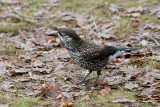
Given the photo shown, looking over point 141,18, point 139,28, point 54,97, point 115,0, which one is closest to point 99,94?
point 54,97

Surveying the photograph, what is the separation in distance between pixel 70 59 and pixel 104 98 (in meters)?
2.04

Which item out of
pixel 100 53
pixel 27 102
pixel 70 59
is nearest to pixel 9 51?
pixel 70 59

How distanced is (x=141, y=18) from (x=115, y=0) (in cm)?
187

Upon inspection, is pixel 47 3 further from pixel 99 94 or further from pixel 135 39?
pixel 99 94

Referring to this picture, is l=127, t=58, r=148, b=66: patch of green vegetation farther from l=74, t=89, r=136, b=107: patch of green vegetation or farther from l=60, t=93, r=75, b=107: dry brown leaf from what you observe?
l=60, t=93, r=75, b=107: dry brown leaf

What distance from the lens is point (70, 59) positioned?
21.4 ft

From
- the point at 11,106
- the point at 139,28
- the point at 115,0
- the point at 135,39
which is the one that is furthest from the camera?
the point at 115,0

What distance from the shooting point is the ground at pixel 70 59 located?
4.70m

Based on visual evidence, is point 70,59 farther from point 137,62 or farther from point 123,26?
point 123,26

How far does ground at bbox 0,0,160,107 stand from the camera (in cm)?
470

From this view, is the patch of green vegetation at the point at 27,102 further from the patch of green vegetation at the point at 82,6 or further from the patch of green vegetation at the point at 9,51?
the patch of green vegetation at the point at 82,6

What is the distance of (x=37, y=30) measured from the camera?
8250mm

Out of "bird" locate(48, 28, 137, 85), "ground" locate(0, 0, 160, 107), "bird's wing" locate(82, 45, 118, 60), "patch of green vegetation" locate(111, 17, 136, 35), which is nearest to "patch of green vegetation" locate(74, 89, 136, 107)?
"ground" locate(0, 0, 160, 107)

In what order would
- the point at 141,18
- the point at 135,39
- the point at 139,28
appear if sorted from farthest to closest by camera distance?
the point at 141,18 < the point at 139,28 < the point at 135,39
